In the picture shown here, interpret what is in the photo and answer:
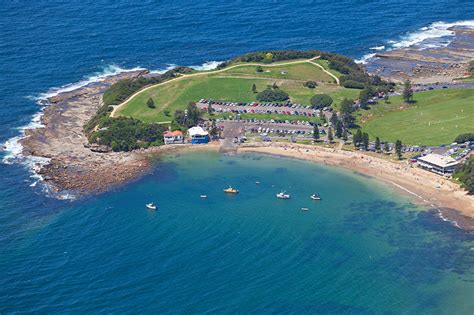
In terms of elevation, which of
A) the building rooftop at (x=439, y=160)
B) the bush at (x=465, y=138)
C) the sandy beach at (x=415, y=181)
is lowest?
the sandy beach at (x=415, y=181)

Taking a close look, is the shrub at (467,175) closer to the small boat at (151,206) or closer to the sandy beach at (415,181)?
the sandy beach at (415,181)

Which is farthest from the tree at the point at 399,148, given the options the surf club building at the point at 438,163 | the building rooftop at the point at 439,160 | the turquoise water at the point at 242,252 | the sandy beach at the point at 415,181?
the turquoise water at the point at 242,252

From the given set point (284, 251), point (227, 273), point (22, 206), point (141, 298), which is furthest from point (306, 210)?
point (22, 206)

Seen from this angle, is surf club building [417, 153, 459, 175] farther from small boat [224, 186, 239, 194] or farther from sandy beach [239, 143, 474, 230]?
small boat [224, 186, 239, 194]

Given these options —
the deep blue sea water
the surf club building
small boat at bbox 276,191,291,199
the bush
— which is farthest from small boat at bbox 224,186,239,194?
the bush

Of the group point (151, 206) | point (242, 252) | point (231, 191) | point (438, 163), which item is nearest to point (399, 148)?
point (438, 163)

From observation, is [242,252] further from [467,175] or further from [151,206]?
[467,175]
